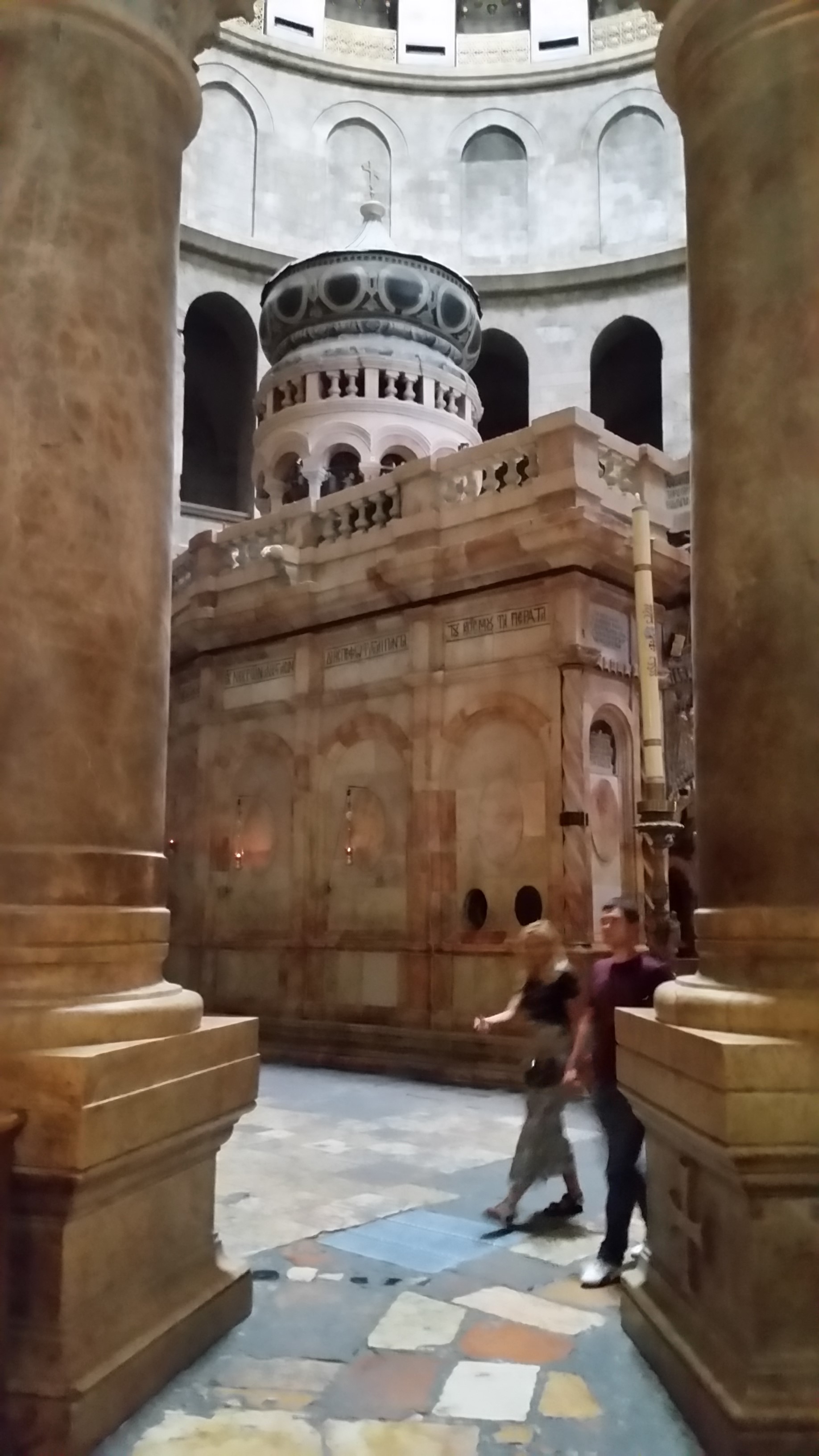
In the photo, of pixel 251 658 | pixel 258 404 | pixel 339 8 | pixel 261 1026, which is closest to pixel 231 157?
pixel 339 8

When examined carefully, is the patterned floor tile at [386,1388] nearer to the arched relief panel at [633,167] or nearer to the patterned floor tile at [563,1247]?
the patterned floor tile at [563,1247]

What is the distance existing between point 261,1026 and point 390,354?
11393 mm

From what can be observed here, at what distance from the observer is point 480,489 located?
12172mm

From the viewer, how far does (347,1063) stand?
1184 cm

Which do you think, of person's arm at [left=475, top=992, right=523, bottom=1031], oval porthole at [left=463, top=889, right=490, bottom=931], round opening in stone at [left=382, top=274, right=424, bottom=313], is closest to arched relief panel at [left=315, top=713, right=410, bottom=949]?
oval porthole at [left=463, top=889, right=490, bottom=931]

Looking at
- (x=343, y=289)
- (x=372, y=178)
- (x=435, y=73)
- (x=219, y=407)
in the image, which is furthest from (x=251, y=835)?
(x=435, y=73)

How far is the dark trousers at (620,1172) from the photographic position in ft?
15.8

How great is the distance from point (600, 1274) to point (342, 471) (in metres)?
→ 16.5

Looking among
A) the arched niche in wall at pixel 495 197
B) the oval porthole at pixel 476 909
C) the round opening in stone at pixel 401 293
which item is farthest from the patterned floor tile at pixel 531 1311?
the arched niche in wall at pixel 495 197

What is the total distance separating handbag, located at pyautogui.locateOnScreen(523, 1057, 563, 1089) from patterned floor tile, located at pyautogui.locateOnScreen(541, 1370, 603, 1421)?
223 centimetres

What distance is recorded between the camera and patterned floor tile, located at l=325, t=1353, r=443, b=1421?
3527 mm

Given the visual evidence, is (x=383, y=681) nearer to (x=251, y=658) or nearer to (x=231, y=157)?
(x=251, y=658)

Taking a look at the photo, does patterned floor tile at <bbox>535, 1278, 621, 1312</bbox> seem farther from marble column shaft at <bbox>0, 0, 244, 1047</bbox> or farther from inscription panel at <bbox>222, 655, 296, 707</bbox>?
inscription panel at <bbox>222, 655, 296, 707</bbox>

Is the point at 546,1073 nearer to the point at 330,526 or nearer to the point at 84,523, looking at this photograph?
the point at 84,523
